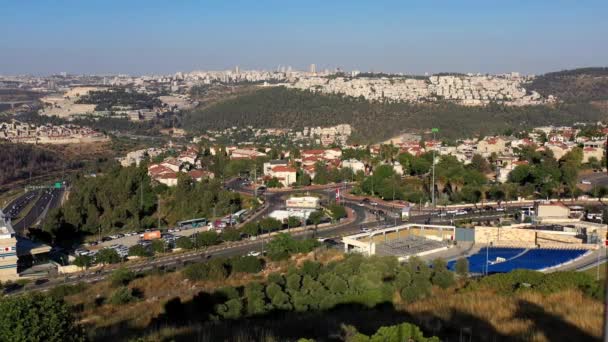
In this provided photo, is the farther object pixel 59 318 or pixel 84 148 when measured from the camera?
pixel 84 148

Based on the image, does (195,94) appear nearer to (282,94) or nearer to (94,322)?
(282,94)

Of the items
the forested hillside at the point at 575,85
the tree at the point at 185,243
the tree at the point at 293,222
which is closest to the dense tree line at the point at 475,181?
the tree at the point at 293,222

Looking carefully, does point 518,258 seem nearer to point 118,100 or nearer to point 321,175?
point 321,175

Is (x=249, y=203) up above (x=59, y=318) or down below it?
below

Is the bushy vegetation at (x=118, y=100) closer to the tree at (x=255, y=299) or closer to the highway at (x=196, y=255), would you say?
the highway at (x=196, y=255)

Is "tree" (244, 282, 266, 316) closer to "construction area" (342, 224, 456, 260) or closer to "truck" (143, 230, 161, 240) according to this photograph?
"construction area" (342, 224, 456, 260)

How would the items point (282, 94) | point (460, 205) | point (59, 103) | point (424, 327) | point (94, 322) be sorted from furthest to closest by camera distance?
point (59, 103) → point (282, 94) → point (460, 205) → point (94, 322) → point (424, 327)

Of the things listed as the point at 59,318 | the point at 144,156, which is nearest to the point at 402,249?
the point at 59,318

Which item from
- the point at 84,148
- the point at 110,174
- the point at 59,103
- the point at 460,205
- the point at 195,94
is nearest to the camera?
the point at 460,205
